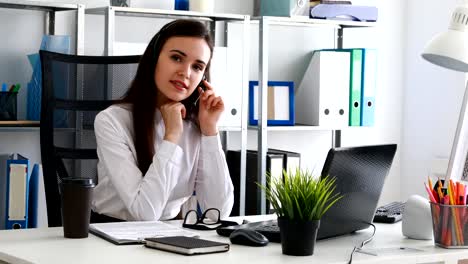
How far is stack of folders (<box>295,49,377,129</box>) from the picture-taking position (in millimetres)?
3795

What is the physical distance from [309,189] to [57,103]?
1145 millimetres

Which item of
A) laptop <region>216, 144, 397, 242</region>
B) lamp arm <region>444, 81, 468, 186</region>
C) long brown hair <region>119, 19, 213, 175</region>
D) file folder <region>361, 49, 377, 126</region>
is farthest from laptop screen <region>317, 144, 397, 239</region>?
Answer: file folder <region>361, 49, 377, 126</region>

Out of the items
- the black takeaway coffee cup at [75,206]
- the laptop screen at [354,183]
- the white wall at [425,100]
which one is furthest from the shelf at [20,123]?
the white wall at [425,100]

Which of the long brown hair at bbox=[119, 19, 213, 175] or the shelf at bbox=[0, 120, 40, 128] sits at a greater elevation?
the long brown hair at bbox=[119, 19, 213, 175]

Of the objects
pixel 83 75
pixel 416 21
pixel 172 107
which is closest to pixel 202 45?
pixel 172 107

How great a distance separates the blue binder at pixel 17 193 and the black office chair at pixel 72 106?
44 cm

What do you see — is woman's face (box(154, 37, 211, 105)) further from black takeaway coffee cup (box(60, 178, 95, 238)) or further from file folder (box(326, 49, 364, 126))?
file folder (box(326, 49, 364, 126))

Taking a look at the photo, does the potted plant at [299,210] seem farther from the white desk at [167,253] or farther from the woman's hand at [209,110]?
the woman's hand at [209,110]

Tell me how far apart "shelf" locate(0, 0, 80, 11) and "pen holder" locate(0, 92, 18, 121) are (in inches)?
13.7

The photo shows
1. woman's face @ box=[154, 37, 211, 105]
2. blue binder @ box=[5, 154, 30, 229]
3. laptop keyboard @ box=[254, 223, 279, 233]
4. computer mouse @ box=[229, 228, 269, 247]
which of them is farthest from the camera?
blue binder @ box=[5, 154, 30, 229]

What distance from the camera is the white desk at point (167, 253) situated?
5.48 ft

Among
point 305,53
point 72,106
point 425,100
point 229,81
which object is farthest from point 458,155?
point 425,100

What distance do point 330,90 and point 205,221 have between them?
1710 mm

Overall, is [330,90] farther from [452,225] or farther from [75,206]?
[75,206]
